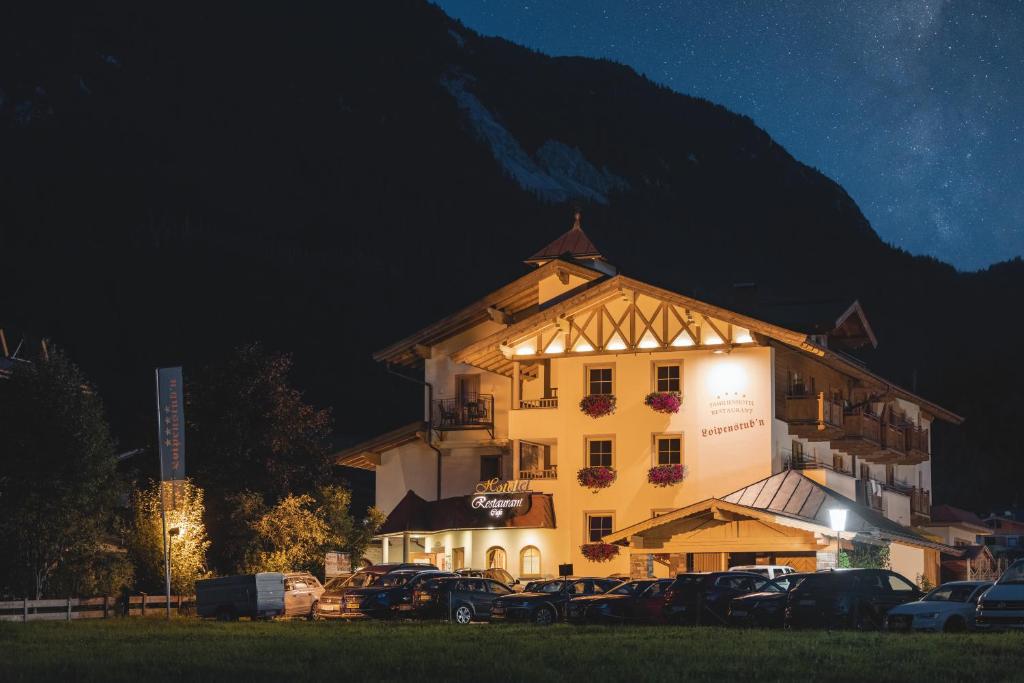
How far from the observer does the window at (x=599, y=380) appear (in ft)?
184

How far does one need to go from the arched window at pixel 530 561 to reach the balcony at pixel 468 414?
538 cm

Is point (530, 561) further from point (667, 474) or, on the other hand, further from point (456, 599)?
point (456, 599)

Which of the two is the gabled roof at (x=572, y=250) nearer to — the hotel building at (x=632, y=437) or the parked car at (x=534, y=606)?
the hotel building at (x=632, y=437)

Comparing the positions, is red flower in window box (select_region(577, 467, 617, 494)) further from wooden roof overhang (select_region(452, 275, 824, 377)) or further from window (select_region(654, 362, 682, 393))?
wooden roof overhang (select_region(452, 275, 824, 377))

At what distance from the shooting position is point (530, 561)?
5650cm

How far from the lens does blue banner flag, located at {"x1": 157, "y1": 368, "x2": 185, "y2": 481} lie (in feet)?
159

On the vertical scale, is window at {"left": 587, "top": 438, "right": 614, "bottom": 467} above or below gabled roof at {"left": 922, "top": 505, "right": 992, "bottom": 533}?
above

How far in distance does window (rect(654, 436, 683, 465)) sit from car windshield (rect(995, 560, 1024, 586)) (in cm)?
2324

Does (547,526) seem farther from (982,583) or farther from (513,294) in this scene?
(982,583)

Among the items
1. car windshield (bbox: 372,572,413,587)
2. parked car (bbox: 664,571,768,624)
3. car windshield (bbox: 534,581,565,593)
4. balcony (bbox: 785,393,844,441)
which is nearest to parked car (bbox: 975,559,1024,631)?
parked car (bbox: 664,571,768,624)

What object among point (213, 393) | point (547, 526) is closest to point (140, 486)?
point (213, 393)

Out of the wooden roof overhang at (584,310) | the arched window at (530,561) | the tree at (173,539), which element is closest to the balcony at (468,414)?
the wooden roof overhang at (584,310)

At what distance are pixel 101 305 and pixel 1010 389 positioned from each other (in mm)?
88223

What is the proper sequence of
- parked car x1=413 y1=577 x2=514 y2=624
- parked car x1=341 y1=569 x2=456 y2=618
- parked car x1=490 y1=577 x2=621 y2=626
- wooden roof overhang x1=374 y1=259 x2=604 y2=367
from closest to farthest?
parked car x1=490 y1=577 x2=621 y2=626
parked car x1=413 y1=577 x2=514 y2=624
parked car x1=341 y1=569 x2=456 y2=618
wooden roof overhang x1=374 y1=259 x2=604 y2=367
